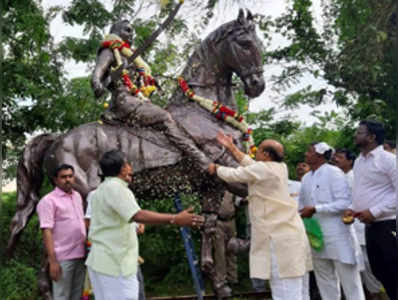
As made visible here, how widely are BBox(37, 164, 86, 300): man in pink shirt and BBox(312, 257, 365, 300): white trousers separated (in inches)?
95.2

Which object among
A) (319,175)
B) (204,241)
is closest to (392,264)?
(319,175)

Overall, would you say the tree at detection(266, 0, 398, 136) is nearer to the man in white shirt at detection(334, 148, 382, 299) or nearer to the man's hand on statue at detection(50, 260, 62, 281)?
the man in white shirt at detection(334, 148, 382, 299)

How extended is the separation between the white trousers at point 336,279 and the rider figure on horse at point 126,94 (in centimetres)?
159

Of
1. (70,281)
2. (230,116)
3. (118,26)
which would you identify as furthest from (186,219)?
(118,26)

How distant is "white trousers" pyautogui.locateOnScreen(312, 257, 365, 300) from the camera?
518 centimetres

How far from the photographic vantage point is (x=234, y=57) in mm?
5934

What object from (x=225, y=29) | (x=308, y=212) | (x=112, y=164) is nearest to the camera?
(x=112, y=164)

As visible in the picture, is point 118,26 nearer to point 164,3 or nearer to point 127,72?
Answer: point 127,72

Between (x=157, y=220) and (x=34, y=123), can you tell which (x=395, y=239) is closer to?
(x=157, y=220)

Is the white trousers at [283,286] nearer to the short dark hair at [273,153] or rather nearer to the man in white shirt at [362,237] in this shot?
the short dark hair at [273,153]

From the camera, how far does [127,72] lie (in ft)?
20.1

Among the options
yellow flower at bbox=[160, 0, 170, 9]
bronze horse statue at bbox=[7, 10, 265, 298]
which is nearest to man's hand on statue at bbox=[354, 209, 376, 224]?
bronze horse statue at bbox=[7, 10, 265, 298]

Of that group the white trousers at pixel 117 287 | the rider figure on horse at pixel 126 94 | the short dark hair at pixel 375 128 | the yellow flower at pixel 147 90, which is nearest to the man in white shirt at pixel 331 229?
the short dark hair at pixel 375 128

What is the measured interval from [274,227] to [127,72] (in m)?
2.69
